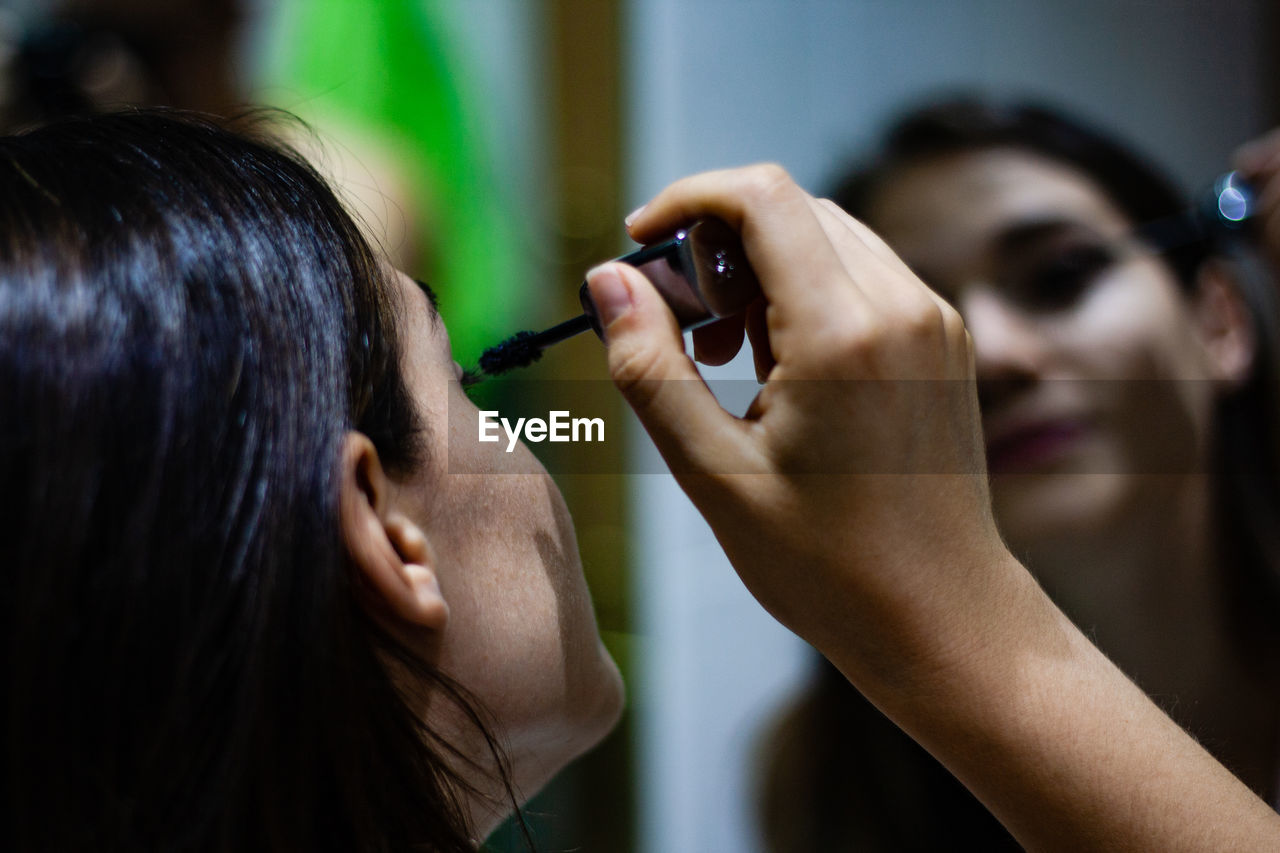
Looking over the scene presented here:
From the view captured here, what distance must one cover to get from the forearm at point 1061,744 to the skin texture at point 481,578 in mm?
185

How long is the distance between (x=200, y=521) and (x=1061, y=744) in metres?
0.38

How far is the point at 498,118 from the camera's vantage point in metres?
0.97

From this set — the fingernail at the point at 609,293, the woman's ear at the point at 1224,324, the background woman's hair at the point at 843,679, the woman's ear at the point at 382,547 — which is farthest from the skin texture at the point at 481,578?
the woman's ear at the point at 1224,324

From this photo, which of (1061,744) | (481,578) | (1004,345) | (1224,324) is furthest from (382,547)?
(1224,324)

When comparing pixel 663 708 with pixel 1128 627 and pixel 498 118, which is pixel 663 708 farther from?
pixel 498 118

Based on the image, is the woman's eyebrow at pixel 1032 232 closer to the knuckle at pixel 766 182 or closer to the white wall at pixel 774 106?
the white wall at pixel 774 106

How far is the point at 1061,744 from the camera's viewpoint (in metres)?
0.38

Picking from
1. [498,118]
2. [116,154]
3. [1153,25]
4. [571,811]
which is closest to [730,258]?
[116,154]

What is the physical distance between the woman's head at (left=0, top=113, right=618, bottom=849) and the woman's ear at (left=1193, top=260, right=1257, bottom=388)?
80 centimetres

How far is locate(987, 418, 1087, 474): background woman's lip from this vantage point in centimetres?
81

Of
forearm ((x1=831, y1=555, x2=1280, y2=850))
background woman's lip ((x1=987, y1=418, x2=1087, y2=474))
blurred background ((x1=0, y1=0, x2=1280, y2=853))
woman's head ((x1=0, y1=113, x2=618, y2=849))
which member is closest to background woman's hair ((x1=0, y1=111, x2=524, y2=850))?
woman's head ((x1=0, y1=113, x2=618, y2=849))

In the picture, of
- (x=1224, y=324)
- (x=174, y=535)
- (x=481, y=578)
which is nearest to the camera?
(x=174, y=535)

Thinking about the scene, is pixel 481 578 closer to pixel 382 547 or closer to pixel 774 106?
pixel 382 547

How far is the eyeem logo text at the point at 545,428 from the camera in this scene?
1.65 feet
